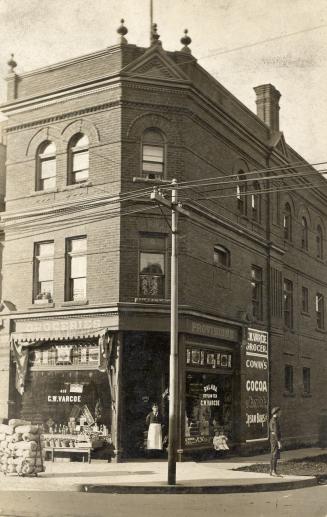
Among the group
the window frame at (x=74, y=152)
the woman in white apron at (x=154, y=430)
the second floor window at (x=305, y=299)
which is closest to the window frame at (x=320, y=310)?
the second floor window at (x=305, y=299)

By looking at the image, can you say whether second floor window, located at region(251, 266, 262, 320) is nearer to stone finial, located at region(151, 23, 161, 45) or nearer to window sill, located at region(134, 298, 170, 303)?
window sill, located at region(134, 298, 170, 303)

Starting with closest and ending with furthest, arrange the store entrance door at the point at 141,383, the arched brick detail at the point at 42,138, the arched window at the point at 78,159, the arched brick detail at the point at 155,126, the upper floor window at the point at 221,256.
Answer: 1. the store entrance door at the point at 141,383
2. the arched brick detail at the point at 155,126
3. the arched window at the point at 78,159
4. the arched brick detail at the point at 42,138
5. the upper floor window at the point at 221,256

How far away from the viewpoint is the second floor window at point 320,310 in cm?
3357


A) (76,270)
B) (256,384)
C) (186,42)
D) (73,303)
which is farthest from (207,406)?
(186,42)

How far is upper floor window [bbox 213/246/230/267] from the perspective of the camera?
23.5 meters

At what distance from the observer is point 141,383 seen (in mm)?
20453

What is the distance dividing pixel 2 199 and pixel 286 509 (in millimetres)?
17327

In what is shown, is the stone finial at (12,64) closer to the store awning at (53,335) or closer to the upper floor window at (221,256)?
the store awning at (53,335)

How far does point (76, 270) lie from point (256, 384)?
809cm

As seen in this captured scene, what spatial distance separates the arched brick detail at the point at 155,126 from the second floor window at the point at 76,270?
3602 millimetres

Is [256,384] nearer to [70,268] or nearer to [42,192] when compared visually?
[70,268]

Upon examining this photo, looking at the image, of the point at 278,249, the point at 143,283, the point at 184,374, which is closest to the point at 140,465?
the point at 184,374

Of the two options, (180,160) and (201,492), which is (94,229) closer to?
(180,160)

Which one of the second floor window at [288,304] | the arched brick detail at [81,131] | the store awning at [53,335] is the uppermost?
the arched brick detail at [81,131]
